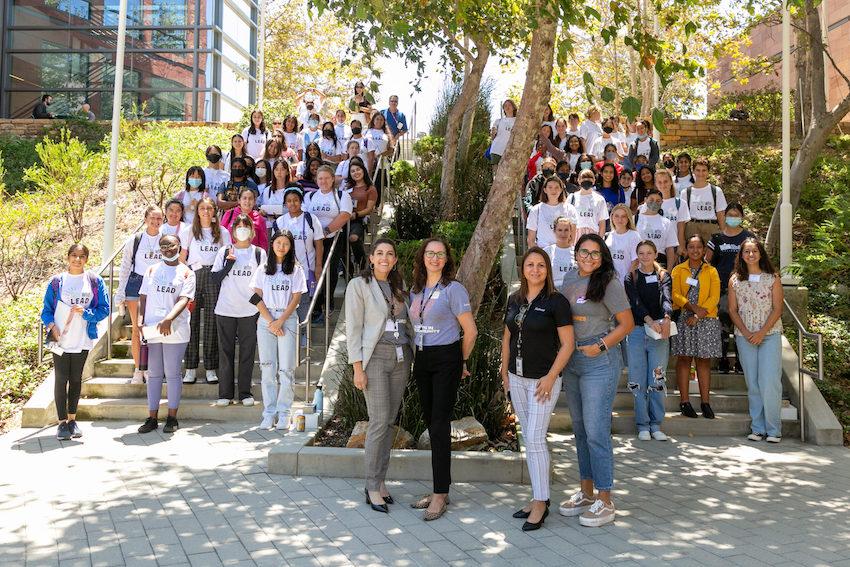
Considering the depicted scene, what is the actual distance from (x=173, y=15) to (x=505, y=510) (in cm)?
2582

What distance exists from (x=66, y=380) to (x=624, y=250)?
6.22 meters

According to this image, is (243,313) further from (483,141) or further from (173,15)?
(173,15)

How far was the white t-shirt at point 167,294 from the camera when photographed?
314 inches

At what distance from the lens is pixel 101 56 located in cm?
2662

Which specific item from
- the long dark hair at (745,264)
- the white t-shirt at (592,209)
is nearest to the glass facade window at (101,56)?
the white t-shirt at (592,209)

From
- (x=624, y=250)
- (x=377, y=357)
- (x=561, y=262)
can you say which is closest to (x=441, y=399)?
(x=377, y=357)

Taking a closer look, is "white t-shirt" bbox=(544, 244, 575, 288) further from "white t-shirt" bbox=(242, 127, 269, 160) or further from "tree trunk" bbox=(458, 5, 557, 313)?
"white t-shirt" bbox=(242, 127, 269, 160)

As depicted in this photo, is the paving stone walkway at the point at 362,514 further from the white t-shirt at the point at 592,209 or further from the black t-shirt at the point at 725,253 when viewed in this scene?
the white t-shirt at the point at 592,209

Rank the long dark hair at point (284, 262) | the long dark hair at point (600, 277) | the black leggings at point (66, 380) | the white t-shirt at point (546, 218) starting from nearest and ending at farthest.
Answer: the long dark hair at point (600, 277) < the black leggings at point (66, 380) < the long dark hair at point (284, 262) < the white t-shirt at point (546, 218)

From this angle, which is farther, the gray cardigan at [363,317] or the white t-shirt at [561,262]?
the white t-shirt at [561,262]

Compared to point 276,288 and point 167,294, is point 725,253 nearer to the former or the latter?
point 276,288

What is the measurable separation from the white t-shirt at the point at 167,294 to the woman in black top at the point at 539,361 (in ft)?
13.2

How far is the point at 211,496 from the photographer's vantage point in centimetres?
593

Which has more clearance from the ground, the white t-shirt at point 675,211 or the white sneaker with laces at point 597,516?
the white t-shirt at point 675,211
